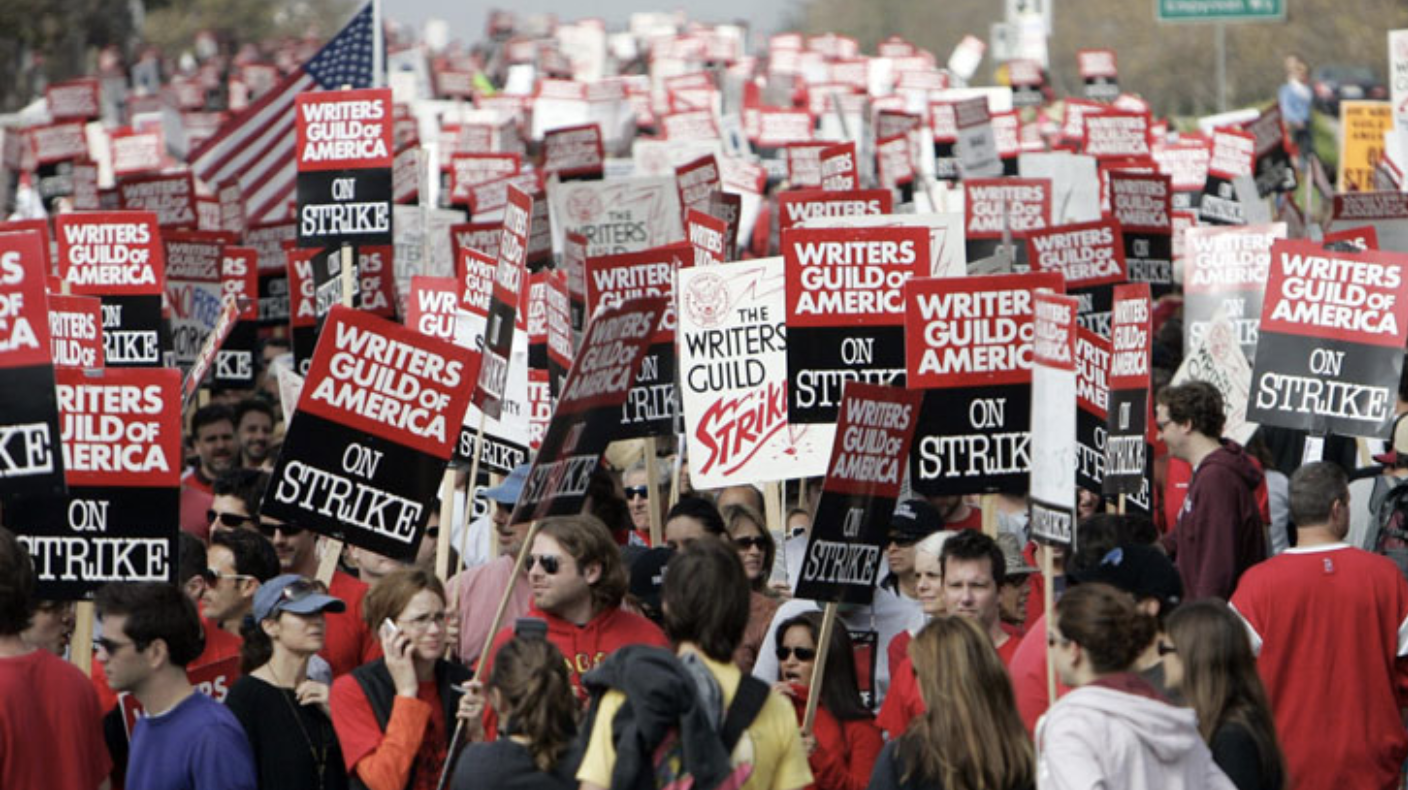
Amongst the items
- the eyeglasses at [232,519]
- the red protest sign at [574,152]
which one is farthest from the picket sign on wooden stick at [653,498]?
the red protest sign at [574,152]

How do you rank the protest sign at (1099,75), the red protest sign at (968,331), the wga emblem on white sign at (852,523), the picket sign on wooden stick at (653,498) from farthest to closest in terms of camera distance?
the protest sign at (1099,75) → the picket sign on wooden stick at (653,498) → the red protest sign at (968,331) → the wga emblem on white sign at (852,523)

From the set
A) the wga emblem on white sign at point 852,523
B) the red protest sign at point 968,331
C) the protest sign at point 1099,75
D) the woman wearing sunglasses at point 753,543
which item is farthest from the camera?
the protest sign at point 1099,75

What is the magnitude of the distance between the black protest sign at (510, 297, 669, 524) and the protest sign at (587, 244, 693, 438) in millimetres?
1922

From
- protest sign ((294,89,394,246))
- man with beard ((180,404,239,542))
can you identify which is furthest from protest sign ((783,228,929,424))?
protest sign ((294,89,394,246))

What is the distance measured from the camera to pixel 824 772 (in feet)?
27.7

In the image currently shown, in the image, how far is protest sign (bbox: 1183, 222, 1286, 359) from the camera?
17312mm

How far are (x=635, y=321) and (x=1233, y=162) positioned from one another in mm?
15276

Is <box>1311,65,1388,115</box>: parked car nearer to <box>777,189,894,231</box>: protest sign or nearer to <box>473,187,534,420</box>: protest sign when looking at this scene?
<box>777,189,894,231</box>: protest sign

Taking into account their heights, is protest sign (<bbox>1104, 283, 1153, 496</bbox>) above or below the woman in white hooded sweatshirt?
below

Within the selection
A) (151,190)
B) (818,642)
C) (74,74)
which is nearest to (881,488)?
(818,642)

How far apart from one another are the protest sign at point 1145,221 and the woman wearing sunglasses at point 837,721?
37.2ft

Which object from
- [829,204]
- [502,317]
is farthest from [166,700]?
[829,204]

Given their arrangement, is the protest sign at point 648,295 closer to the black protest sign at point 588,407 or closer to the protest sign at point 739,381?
the protest sign at point 739,381

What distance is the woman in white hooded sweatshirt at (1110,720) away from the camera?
681 cm
